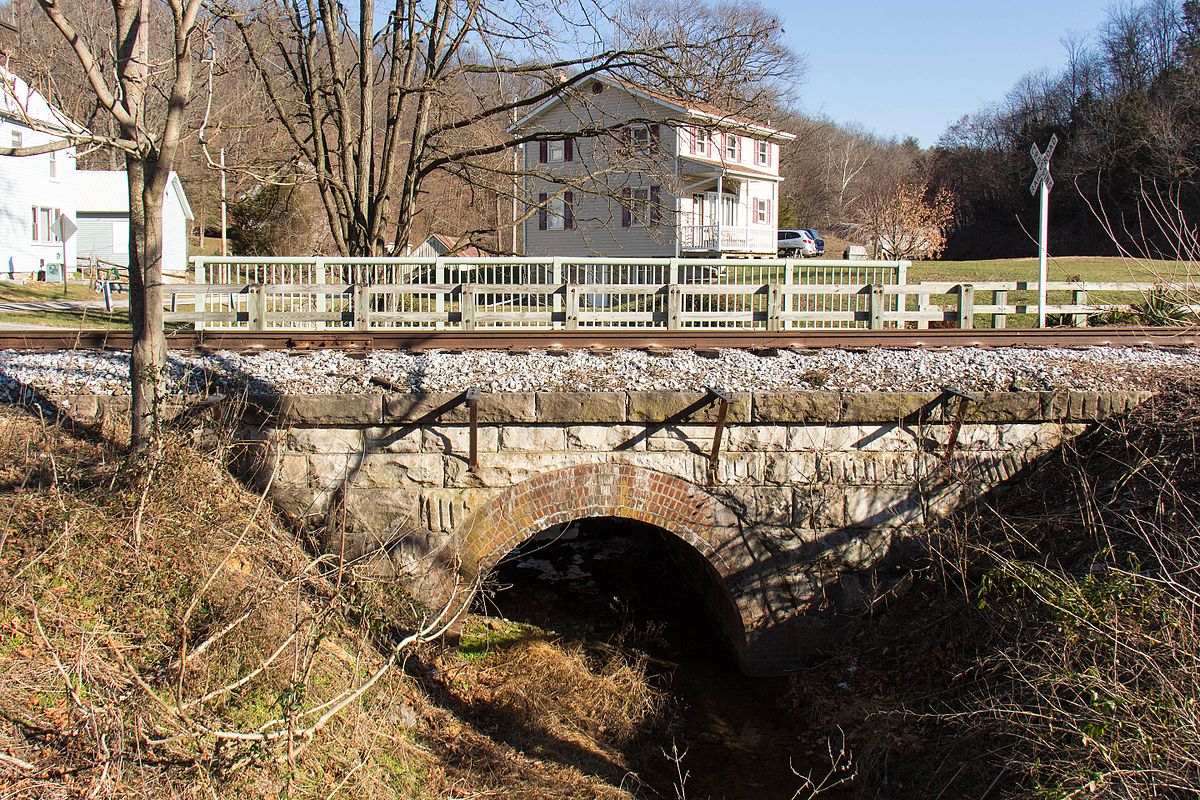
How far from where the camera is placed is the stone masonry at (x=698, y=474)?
7.87 metres

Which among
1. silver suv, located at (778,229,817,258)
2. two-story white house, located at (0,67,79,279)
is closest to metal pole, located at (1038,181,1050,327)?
two-story white house, located at (0,67,79,279)

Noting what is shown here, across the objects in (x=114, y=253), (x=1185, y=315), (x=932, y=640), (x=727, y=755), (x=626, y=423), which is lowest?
(x=727, y=755)

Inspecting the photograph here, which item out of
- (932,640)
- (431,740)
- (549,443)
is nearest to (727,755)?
(932,640)

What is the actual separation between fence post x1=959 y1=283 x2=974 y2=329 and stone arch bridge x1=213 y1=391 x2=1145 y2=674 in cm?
574

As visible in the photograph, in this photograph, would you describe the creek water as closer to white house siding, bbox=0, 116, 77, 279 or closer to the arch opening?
the arch opening

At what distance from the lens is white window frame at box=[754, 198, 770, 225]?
1751 inches

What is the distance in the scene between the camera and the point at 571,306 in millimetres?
12930

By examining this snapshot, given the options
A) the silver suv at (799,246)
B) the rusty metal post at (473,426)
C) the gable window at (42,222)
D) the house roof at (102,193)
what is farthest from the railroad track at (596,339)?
the house roof at (102,193)

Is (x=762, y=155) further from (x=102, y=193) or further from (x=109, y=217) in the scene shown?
(x=102, y=193)

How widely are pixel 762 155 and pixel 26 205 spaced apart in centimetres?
3137

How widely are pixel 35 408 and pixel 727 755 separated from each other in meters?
6.53

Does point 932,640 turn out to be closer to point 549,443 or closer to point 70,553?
point 549,443

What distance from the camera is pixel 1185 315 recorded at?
38.8 ft

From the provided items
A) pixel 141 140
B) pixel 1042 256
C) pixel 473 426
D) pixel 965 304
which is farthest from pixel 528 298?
pixel 141 140
